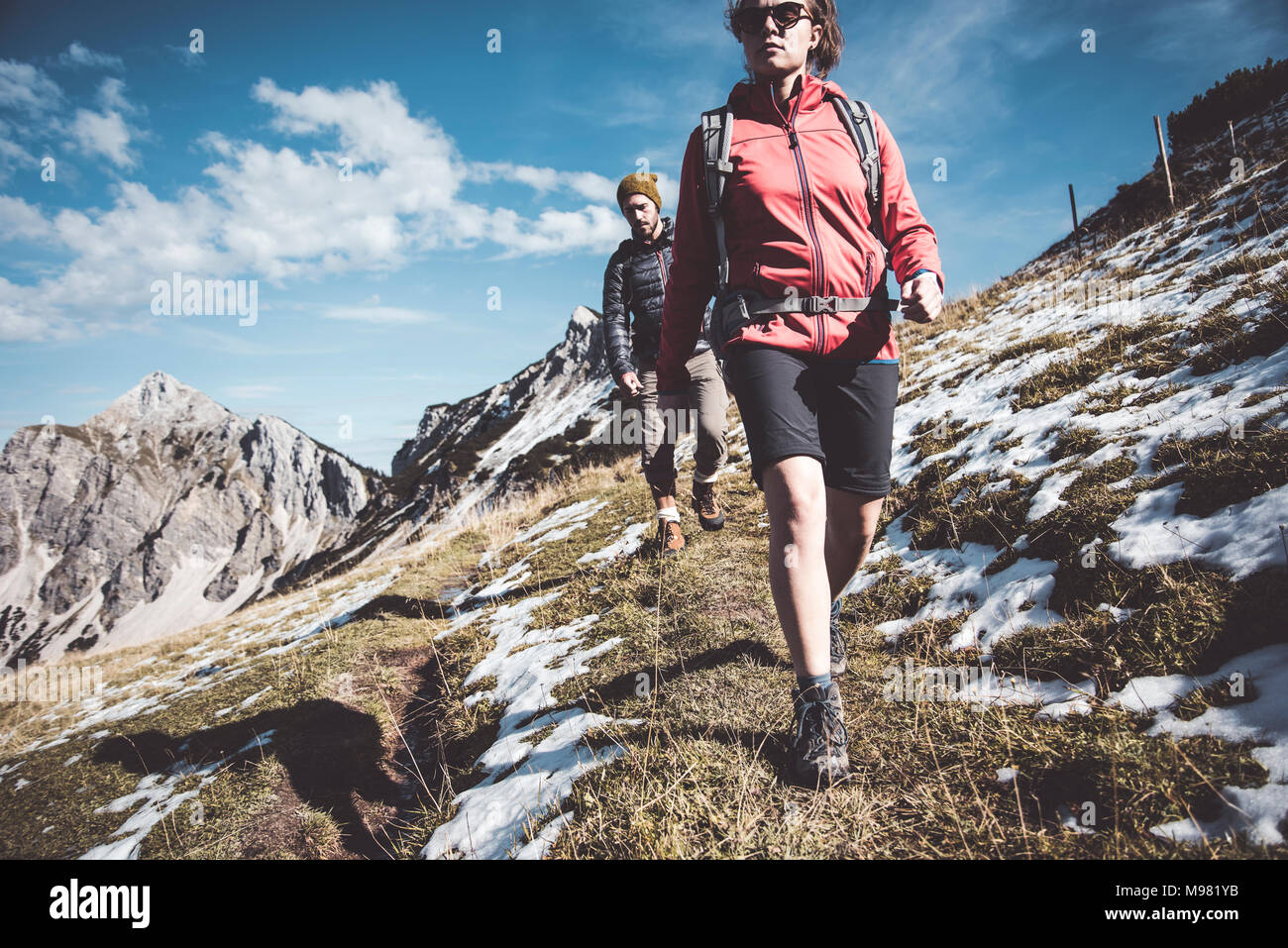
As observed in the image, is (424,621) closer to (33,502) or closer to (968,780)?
(968,780)

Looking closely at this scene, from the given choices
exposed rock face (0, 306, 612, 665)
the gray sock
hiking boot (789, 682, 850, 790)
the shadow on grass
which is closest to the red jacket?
the gray sock

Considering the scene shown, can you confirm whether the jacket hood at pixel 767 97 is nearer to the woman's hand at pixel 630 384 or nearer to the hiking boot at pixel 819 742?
the hiking boot at pixel 819 742

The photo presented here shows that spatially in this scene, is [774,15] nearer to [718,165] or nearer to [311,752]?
[718,165]

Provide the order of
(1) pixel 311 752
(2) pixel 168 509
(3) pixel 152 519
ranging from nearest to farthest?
(1) pixel 311 752
(3) pixel 152 519
(2) pixel 168 509

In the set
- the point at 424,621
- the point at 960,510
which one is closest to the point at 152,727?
Answer: the point at 424,621

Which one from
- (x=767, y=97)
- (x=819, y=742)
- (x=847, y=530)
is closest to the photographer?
(x=819, y=742)

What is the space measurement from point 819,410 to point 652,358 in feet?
10.1

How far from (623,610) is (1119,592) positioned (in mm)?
3077

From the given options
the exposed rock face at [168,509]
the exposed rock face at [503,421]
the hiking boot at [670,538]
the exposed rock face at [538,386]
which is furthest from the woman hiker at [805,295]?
the exposed rock face at [168,509]

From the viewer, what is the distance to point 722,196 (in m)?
2.46

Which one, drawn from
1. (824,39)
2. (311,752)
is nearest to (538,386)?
(311,752)

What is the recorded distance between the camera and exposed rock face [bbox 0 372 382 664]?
126 m

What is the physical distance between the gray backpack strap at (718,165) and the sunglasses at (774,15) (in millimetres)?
423
